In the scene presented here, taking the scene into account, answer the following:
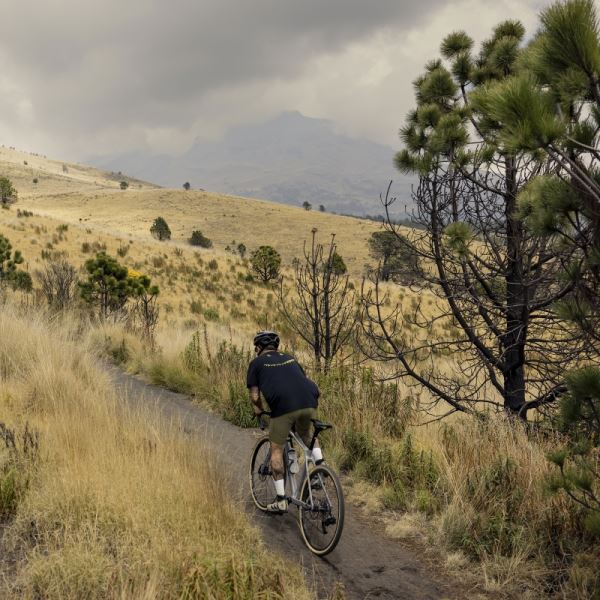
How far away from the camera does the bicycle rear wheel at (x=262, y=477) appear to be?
4984 millimetres

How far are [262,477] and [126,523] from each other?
6.09 ft

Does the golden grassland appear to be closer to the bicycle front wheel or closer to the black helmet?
the bicycle front wheel

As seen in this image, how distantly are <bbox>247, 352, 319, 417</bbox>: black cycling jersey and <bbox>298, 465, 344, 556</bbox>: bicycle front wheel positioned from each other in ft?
1.93

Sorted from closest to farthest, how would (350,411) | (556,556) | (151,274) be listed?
(556,556) → (350,411) → (151,274)

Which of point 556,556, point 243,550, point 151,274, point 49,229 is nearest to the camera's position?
point 243,550

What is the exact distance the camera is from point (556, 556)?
3898mm

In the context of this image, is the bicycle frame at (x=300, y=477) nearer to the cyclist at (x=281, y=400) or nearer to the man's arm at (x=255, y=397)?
the cyclist at (x=281, y=400)

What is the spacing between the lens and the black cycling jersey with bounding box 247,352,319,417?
4.51 metres

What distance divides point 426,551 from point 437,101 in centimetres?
485

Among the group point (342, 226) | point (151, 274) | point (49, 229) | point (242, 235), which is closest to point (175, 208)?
point (242, 235)

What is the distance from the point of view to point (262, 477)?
5145 mm

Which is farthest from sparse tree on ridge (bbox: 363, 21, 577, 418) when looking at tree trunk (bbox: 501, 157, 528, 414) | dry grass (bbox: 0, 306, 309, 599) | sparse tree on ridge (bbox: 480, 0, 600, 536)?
dry grass (bbox: 0, 306, 309, 599)

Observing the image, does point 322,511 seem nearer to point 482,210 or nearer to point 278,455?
point 278,455

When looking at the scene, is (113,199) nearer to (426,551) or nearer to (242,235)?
(242,235)
